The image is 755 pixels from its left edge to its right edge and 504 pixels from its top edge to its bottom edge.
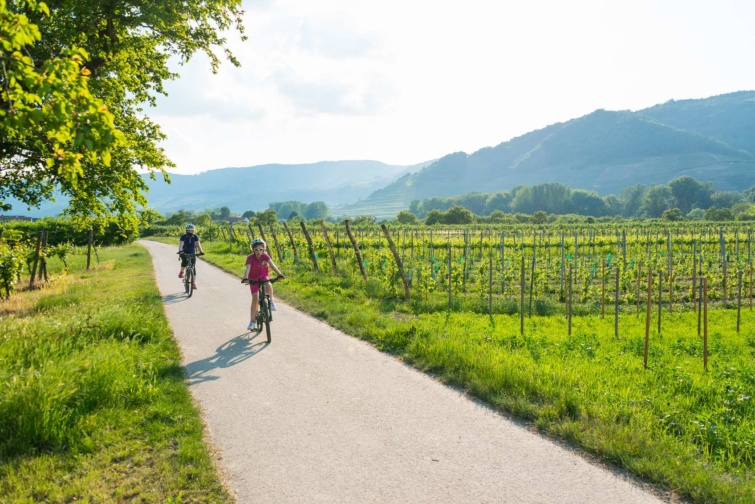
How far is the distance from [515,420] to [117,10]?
42.1 feet

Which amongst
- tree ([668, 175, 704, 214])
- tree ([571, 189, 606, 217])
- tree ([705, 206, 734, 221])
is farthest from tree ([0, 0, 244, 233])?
tree ([571, 189, 606, 217])

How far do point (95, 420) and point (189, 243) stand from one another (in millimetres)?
9937

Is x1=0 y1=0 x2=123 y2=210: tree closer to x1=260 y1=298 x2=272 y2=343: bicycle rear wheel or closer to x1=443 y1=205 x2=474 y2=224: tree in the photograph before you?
x1=260 y1=298 x2=272 y2=343: bicycle rear wheel

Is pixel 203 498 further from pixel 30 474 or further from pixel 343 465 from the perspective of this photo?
pixel 30 474

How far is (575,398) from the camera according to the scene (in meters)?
5.50

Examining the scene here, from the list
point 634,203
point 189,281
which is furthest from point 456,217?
point 634,203

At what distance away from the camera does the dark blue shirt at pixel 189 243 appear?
561 inches

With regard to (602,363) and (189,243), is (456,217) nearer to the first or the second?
(189,243)

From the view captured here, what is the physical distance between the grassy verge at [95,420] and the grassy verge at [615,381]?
11.6 feet

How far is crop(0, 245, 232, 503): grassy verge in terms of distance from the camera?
154 inches

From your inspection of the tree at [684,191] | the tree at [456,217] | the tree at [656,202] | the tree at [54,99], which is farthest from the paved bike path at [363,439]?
the tree at [684,191]

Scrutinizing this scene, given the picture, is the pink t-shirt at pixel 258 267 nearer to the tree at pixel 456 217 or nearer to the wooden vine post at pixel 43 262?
the wooden vine post at pixel 43 262

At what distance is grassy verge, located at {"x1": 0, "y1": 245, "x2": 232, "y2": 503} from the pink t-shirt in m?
2.11

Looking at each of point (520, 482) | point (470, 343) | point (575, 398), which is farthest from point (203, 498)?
point (470, 343)
